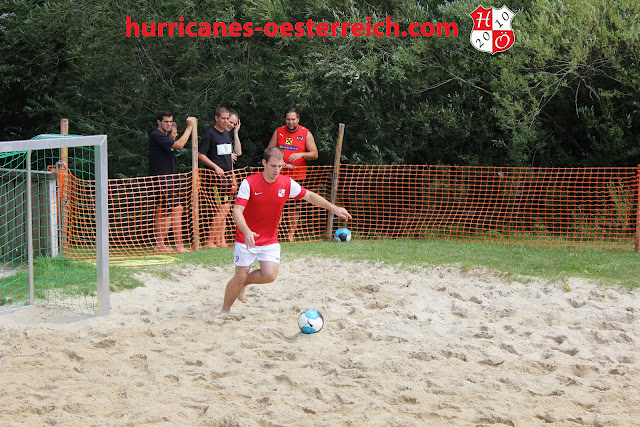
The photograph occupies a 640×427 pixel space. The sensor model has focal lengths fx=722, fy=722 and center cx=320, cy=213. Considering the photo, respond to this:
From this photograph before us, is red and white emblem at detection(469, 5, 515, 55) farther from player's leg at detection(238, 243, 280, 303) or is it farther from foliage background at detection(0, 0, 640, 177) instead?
player's leg at detection(238, 243, 280, 303)

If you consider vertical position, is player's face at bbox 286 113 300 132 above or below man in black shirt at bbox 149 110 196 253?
above

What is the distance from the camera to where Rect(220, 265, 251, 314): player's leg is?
702 cm

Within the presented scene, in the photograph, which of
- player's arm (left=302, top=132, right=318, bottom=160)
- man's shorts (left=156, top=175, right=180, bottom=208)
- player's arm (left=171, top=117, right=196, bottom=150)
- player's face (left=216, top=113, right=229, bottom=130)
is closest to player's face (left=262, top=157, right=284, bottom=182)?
player's arm (left=171, top=117, right=196, bottom=150)

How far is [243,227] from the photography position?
6.56m

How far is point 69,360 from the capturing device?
5.75m

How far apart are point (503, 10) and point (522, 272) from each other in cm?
572

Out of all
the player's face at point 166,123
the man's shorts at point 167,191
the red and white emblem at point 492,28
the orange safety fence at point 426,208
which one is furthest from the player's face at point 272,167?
the red and white emblem at point 492,28

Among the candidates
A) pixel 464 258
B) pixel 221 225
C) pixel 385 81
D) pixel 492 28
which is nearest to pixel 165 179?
pixel 221 225

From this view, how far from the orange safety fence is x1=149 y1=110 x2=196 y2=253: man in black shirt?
43 millimetres

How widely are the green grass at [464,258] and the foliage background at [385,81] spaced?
9.35 feet

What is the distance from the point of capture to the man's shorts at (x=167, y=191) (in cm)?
1054

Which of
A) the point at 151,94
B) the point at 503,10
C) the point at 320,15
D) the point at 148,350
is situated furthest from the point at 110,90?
the point at 148,350

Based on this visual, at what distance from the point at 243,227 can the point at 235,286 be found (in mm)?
793

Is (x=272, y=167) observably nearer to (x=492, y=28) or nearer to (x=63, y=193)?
(x=63, y=193)
